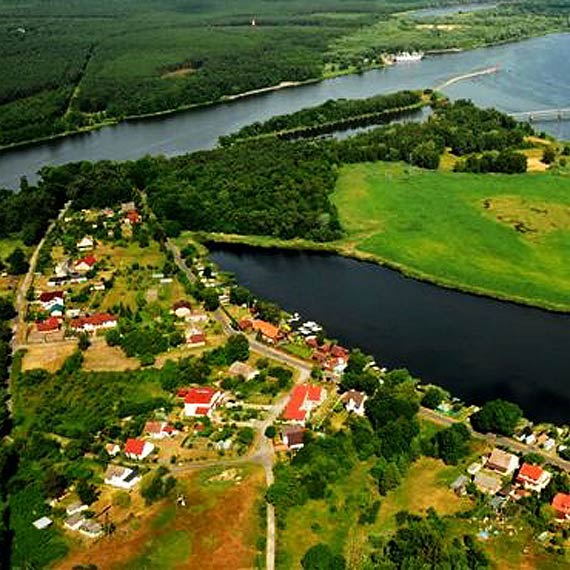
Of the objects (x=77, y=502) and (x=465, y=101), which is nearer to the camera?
(x=77, y=502)

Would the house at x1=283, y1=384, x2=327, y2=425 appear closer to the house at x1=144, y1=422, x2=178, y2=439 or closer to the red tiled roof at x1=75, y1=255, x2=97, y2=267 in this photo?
the house at x1=144, y1=422, x2=178, y2=439

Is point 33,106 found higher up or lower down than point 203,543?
higher up

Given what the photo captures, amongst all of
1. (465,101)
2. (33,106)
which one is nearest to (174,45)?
(33,106)

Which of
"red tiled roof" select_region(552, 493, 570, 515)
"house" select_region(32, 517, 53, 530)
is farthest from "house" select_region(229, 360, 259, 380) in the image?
"red tiled roof" select_region(552, 493, 570, 515)

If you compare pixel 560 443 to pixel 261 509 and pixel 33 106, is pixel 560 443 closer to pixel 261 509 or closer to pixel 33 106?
pixel 261 509

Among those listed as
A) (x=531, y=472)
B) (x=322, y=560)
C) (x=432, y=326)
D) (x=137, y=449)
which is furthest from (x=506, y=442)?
(x=137, y=449)

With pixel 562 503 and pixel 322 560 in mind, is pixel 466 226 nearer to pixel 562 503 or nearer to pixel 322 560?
pixel 562 503
